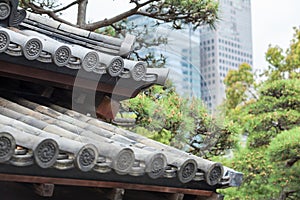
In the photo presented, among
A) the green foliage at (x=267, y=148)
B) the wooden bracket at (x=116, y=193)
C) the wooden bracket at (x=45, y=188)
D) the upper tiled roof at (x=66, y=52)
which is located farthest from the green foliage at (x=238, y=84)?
the wooden bracket at (x=45, y=188)

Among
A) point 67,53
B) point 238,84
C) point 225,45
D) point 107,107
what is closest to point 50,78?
point 67,53

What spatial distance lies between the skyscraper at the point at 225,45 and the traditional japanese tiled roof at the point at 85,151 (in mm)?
11096

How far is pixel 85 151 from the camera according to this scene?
8.10 feet

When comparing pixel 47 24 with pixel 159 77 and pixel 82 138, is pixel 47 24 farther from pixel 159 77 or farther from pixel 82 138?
pixel 82 138

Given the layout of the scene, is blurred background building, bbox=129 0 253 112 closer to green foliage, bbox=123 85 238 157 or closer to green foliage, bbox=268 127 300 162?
green foliage, bbox=123 85 238 157

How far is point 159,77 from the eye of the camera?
3604 millimetres

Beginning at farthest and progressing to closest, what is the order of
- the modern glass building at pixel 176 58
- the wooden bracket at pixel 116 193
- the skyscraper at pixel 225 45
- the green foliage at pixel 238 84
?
1. the green foliage at pixel 238 84
2. the skyscraper at pixel 225 45
3. the modern glass building at pixel 176 58
4. the wooden bracket at pixel 116 193

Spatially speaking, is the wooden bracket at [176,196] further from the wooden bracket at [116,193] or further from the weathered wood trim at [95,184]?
the wooden bracket at [116,193]

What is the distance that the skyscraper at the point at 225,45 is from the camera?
53.1 feet

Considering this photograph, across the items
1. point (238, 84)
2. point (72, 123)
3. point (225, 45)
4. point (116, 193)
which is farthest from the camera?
point (225, 45)

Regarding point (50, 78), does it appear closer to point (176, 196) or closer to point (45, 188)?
point (45, 188)

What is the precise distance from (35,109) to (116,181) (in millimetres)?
1024

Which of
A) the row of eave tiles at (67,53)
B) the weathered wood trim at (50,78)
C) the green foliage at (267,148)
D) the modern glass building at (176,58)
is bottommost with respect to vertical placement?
the green foliage at (267,148)

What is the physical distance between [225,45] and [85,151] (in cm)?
1670
